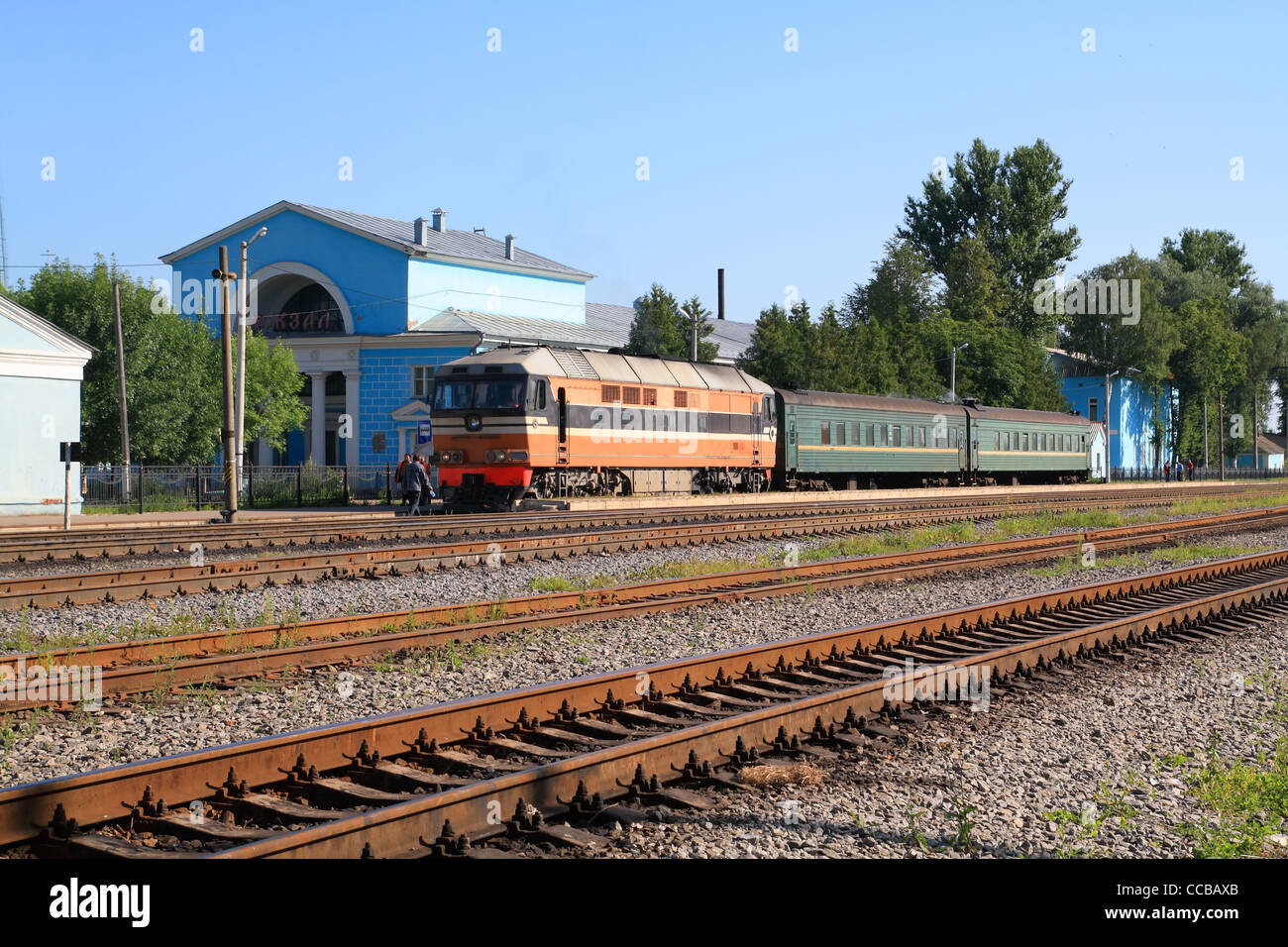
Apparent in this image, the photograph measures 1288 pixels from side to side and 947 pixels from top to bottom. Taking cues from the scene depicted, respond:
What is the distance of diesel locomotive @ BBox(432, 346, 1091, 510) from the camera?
89.1 ft

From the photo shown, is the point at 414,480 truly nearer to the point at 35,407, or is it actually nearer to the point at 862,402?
the point at 35,407

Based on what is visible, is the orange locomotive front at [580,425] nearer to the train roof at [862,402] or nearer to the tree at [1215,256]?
the train roof at [862,402]

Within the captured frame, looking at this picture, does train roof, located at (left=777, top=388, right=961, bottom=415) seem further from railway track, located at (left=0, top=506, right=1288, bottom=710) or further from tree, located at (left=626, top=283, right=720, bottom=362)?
railway track, located at (left=0, top=506, right=1288, bottom=710)

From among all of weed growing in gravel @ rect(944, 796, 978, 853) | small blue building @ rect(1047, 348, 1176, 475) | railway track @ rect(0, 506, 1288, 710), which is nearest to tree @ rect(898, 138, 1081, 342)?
small blue building @ rect(1047, 348, 1176, 475)

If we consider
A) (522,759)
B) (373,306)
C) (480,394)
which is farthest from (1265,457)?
(522,759)

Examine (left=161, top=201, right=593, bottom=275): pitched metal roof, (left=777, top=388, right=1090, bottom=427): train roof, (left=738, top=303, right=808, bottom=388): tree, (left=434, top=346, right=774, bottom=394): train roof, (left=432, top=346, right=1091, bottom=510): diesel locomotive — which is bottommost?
(left=432, top=346, right=1091, bottom=510): diesel locomotive

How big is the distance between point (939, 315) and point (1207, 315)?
30265 millimetres

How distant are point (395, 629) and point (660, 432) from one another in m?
21.1

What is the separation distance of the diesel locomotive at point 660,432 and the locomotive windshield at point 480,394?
3 centimetres

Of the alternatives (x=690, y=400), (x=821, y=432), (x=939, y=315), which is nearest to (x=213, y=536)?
(x=690, y=400)

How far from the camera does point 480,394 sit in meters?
27.2

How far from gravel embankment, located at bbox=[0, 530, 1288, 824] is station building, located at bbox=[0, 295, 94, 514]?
873 inches

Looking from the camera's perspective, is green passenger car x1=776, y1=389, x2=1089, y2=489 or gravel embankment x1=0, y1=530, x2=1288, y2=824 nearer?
gravel embankment x1=0, y1=530, x2=1288, y2=824

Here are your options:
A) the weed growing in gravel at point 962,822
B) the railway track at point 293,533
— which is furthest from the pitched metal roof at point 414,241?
the weed growing in gravel at point 962,822
